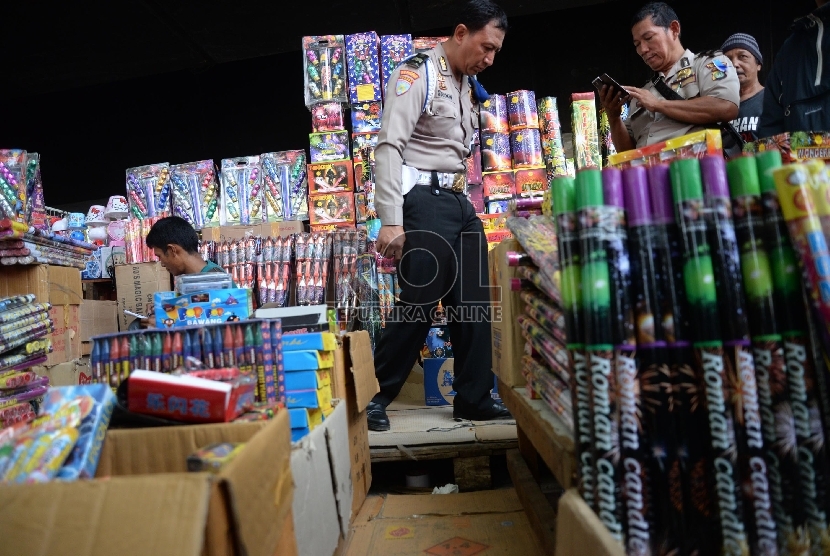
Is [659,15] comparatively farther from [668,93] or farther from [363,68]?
[363,68]

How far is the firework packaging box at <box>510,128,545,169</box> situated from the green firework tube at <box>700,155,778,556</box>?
2.90m

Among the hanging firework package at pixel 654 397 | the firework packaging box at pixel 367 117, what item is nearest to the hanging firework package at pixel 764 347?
the hanging firework package at pixel 654 397

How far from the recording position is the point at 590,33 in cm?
505

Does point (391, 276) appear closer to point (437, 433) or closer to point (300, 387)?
point (437, 433)

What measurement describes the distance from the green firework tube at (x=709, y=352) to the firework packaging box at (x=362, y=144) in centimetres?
290

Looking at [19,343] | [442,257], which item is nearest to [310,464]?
[442,257]

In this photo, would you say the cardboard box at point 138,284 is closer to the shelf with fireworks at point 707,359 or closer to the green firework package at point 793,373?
the shelf with fireworks at point 707,359

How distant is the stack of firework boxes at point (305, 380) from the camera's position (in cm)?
137

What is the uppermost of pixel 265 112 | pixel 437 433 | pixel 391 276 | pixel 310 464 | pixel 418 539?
pixel 265 112

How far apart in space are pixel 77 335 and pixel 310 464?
256 cm

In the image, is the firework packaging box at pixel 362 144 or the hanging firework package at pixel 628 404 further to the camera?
the firework packaging box at pixel 362 144

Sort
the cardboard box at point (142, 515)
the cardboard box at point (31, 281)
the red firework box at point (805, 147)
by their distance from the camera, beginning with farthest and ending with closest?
1. the cardboard box at point (31, 281)
2. the red firework box at point (805, 147)
3. the cardboard box at point (142, 515)

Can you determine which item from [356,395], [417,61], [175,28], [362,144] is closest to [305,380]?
[356,395]

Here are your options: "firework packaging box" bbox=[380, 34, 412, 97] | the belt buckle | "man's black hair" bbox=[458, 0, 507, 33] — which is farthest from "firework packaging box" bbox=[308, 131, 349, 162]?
"man's black hair" bbox=[458, 0, 507, 33]
